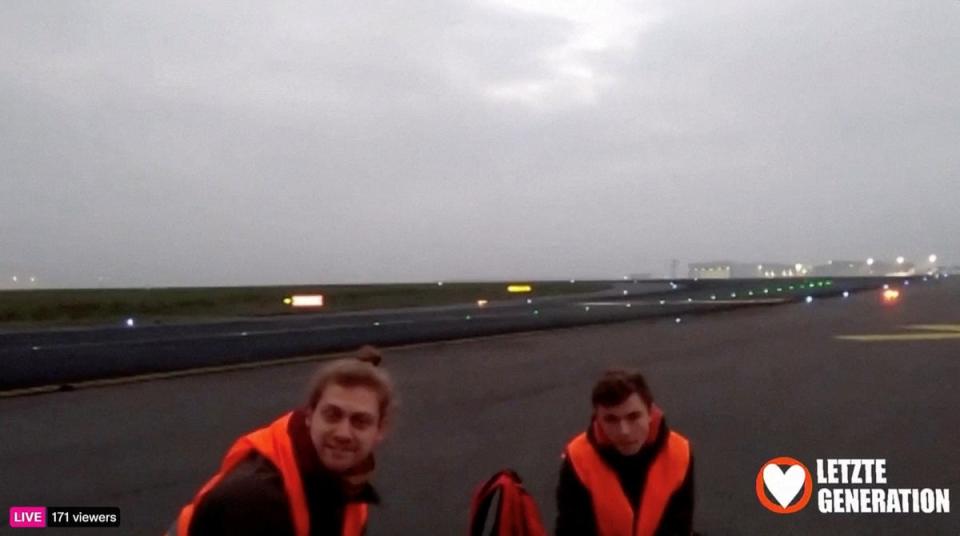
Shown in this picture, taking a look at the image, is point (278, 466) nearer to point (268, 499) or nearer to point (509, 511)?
point (268, 499)

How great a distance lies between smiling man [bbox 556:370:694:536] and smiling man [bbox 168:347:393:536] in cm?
114

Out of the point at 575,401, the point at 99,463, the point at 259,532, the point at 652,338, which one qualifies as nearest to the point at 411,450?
the point at 99,463

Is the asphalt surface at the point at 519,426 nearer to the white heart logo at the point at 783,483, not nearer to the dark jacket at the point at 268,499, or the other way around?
the white heart logo at the point at 783,483

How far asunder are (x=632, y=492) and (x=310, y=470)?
160cm

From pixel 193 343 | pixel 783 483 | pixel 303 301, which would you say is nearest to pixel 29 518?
pixel 783 483

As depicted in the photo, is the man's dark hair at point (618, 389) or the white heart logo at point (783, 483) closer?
the man's dark hair at point (618, 389)

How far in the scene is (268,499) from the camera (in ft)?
9.78

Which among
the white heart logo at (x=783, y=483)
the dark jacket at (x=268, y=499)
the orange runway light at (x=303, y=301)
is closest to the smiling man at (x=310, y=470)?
the dark jacket at (x=268, y=499)

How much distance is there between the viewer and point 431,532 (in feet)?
21.1

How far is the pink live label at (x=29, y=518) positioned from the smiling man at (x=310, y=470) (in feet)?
11.7

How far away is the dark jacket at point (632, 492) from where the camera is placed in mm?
4234

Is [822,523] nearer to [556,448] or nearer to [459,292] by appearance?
[556,448]

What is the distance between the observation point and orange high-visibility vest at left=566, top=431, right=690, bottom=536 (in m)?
4.21

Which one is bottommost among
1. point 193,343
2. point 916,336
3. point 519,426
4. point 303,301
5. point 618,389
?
point 618,389
